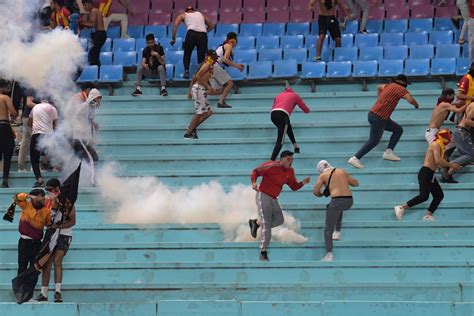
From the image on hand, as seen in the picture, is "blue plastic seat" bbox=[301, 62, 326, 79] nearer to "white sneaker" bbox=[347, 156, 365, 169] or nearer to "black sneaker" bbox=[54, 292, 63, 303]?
"white sneaker" bbox=[347, 156, 365, 169]

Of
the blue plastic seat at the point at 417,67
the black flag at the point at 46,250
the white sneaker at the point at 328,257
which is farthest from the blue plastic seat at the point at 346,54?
the black flag at the point at 46,250

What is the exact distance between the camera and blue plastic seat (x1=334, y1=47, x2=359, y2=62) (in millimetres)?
21562

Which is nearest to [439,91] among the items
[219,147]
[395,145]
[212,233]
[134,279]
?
[395,145]

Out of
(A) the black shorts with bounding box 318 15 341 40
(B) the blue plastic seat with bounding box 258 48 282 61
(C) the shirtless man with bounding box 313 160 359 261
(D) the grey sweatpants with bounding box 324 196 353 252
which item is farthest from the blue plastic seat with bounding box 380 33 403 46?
(D) the grey sweatpants with bounding box 324 196 353 252

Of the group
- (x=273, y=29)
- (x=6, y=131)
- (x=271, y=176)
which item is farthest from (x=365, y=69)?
(x=6, y=131)

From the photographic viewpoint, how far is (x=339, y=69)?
2094cm

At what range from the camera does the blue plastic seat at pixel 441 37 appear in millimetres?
21719

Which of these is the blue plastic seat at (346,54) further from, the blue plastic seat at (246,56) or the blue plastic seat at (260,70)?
the blue plastic seat at (246,56)

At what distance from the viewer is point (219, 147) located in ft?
62.4

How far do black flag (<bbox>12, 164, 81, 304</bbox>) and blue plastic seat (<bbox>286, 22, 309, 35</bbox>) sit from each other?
8.02m

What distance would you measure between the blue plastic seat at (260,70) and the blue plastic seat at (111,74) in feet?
7.14

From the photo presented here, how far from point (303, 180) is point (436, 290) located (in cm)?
276

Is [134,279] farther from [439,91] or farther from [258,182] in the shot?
[439,91]

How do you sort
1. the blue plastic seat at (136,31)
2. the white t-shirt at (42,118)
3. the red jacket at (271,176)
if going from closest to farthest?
the red jacket at (271,176) → the white t-shirt at (42,118) → the blue plastic seat at (136,31)
